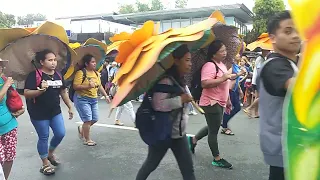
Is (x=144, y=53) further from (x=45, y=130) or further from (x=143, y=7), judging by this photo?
(x=143, y=7)

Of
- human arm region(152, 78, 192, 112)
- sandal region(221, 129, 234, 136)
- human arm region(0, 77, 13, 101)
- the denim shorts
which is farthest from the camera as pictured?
sandal region(221, 129, 234, 136)

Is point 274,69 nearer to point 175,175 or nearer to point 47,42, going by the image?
point 175,175

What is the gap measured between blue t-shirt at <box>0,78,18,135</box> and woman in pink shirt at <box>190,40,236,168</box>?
7.14ft

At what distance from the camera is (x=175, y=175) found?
14.3 feet

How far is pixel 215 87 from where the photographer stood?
4309 mm

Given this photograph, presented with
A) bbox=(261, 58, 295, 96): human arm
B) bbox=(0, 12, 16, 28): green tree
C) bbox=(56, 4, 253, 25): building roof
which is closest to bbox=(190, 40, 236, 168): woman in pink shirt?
bbox=(261, 58, 295, 96): human arm

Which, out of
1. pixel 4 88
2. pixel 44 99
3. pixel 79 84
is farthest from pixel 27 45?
pixel 79 84

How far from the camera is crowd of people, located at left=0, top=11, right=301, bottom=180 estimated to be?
7.16 feet

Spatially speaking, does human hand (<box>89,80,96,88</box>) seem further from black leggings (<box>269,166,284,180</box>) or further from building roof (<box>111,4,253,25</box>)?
building roof (<box>111,4,253,25</box>)

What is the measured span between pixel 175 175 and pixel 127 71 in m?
2.14

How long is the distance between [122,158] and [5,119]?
1981 mm

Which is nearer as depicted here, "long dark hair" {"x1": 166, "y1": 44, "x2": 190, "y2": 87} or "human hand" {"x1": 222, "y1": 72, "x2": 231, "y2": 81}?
"long dark hair" {"x1": 166, "y1": 44, "x2": 190, "y2": 87}

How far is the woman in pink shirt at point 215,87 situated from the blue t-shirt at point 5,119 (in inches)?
85.7

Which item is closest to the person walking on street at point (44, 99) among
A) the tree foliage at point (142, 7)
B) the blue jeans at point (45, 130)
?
the blue jeans at point (45, 130)
